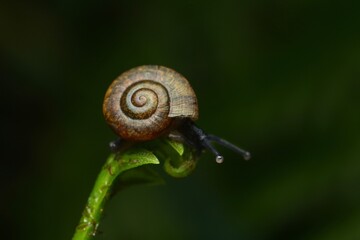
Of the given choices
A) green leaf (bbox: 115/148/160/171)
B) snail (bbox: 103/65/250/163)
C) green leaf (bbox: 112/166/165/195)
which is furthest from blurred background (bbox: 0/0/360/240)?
green leaf (bbox: 115/148/160/171)

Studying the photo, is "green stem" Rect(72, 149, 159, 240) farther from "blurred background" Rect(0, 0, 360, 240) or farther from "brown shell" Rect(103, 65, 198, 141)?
"blurred background" Rect(0, 0, 360, 240)

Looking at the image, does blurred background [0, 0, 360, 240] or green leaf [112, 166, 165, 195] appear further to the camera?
blurred background [0, 0, 360, 240]

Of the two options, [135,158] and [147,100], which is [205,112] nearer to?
[147,100]

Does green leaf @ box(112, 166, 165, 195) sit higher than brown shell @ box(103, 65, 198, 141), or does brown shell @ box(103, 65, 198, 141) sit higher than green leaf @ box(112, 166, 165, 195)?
brown shell @ box(103, 65, 198, 141)

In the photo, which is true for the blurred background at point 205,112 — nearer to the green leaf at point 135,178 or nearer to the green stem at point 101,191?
Answer: the green leaf at point 135,178

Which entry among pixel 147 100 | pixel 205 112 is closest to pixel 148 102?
pixel 147 100

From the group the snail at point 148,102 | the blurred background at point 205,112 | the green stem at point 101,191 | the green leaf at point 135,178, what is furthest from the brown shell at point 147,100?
the blurred background at point 205,112
